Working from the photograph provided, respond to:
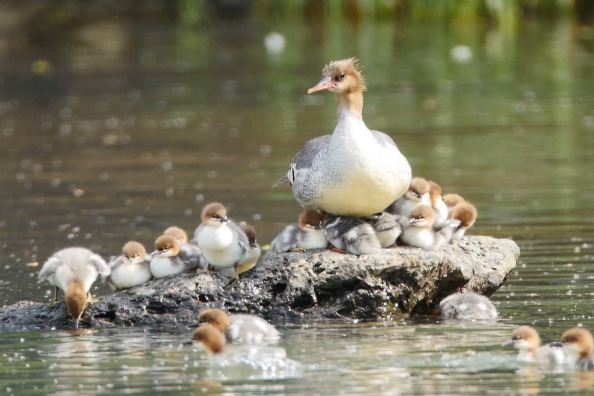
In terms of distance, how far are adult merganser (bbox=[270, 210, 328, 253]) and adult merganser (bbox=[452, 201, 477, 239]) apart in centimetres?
99

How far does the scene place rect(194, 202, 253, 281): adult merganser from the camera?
9719 millimetres

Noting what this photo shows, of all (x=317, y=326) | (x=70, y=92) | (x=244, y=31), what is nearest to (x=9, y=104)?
(x=70, y=92)

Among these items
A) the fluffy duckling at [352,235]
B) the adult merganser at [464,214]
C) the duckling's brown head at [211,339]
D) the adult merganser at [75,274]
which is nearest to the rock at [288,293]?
the fluffy duckling at [352,235]

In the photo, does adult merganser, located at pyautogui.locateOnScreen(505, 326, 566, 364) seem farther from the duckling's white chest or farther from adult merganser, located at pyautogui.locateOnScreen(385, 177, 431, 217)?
the duckling's white chest

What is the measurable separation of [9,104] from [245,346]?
53.2 ft

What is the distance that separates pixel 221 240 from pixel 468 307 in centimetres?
165

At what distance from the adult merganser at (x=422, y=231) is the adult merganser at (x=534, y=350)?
185cm

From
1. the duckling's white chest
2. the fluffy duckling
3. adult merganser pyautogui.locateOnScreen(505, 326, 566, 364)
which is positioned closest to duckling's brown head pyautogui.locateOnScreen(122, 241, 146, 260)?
the duckling's white chest

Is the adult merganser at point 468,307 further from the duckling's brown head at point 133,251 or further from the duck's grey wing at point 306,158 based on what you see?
the duckling's brown head at point 133,251

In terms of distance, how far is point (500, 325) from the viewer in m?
9.27

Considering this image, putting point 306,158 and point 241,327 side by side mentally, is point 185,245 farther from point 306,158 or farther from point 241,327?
point 241,327

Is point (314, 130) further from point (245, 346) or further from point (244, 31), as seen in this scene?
point (244, 31)

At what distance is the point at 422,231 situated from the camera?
1005 centimetres

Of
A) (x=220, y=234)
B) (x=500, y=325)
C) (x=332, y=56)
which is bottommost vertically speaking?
(x=500, y=325)
